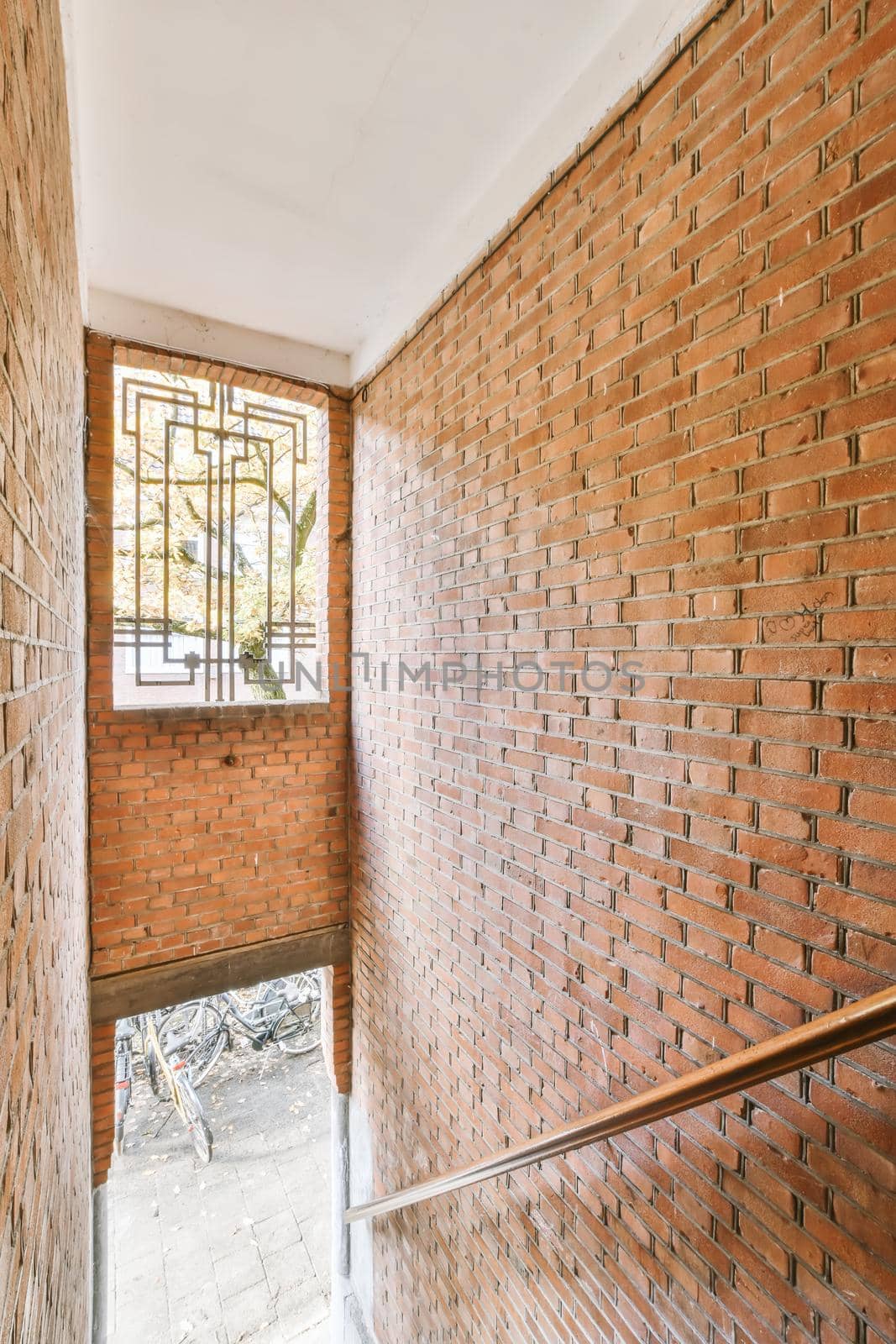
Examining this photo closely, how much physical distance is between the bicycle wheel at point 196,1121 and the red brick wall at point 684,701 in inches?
123

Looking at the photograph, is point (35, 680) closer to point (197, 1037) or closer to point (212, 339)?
point (212, 339)

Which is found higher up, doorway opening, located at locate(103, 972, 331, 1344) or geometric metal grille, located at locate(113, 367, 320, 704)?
geometric metal grille, located at locate(113, 367, 320, 704)

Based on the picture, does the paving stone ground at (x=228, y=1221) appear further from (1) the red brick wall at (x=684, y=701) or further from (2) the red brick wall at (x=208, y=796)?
(2) the red brick wall at (x=208, y=796)

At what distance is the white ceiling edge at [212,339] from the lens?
9.14 feet

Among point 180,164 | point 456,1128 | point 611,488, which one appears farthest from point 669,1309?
point 180,164

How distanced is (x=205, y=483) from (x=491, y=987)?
270 cm

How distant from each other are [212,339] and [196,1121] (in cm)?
549

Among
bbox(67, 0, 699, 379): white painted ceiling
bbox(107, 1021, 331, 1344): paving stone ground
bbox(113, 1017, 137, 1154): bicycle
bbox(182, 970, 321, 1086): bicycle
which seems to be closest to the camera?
bbox(67, 0, 699, 379): white painted ceiling

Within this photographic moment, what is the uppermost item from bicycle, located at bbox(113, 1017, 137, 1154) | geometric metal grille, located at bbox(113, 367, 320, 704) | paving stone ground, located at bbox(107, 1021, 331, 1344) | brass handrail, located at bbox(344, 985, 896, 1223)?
geometric metal grille, located at bbox(113, 367, 320, 704)

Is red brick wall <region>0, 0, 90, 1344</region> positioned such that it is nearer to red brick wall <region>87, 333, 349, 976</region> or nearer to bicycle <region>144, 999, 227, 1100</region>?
red brick wall <region>87, 333, 349, 976</region>

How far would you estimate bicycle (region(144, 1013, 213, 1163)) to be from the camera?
4613 millimetres

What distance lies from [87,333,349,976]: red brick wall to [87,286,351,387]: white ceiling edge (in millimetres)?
71

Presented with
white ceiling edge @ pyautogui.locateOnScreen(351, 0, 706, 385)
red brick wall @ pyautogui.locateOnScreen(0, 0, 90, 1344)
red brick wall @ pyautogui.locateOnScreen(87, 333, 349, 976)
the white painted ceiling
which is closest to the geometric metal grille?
red brick wall @ pyautogui.locateOnScreen(87, 333, 349, 976)

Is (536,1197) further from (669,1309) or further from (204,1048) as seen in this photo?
(204,1048)
